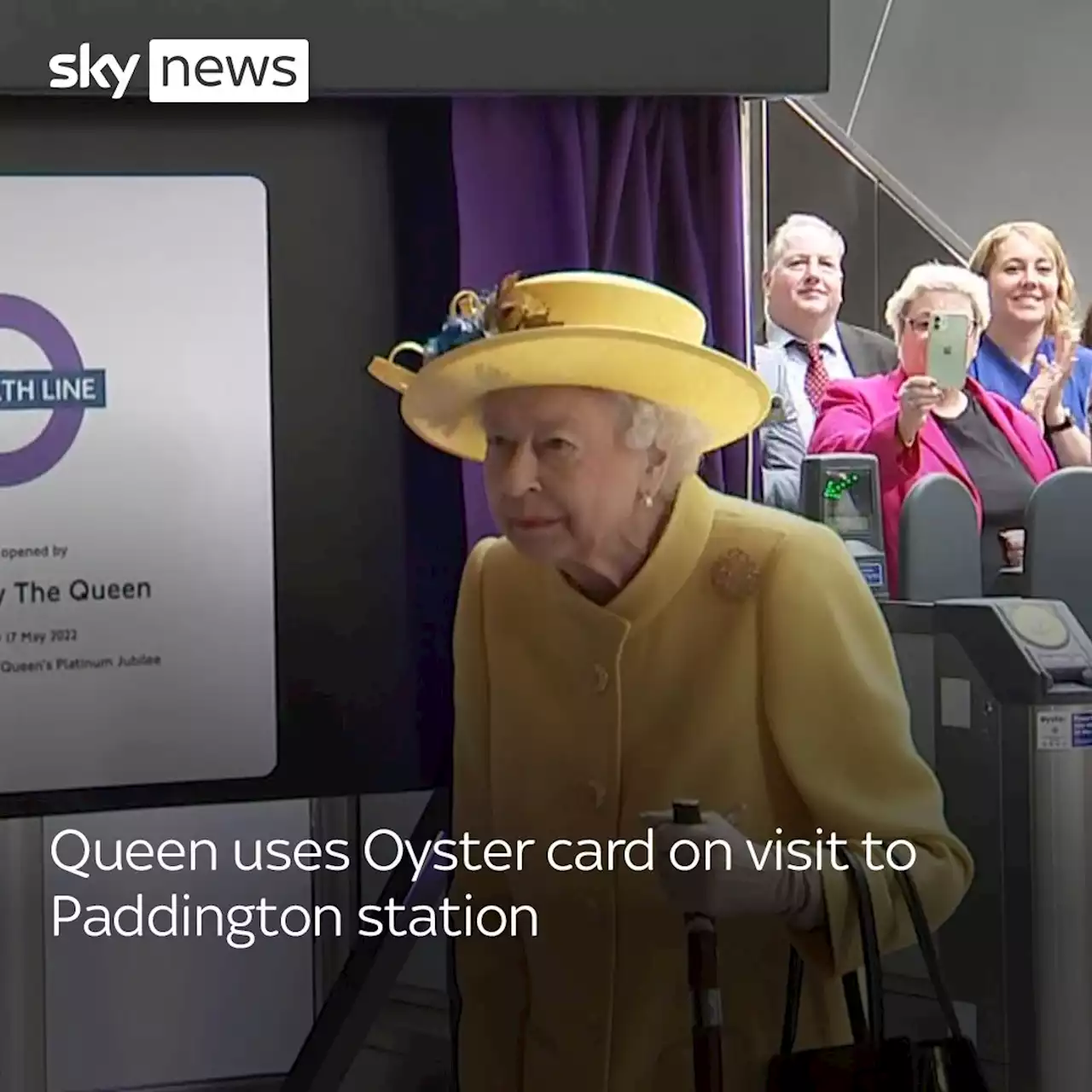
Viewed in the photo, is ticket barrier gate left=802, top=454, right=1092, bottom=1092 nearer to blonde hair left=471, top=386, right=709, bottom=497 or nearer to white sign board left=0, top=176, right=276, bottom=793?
blonde hair left=471, top=386, right=709, bottom=497

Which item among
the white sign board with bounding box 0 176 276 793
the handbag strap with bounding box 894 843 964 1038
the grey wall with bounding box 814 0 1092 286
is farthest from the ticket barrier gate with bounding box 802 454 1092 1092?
the white sign board with bounding box 0 176 276 793

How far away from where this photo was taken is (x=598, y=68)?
119 cm

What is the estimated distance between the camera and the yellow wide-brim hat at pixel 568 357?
3.70 feet

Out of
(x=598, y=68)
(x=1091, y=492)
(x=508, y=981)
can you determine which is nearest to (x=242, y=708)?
(x=508, y=981)

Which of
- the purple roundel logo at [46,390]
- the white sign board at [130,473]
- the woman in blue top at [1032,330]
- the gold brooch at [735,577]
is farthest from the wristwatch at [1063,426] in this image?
the purple roundel logo at [46,390]

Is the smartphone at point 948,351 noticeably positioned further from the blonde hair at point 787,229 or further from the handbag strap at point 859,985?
the handbag strap at point 859,985

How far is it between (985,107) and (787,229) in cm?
21

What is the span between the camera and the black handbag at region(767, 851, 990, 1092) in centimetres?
113

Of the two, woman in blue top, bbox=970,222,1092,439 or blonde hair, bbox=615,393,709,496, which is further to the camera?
woman in blue top, bbox=970,222,1092,439

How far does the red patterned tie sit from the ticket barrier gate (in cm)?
12

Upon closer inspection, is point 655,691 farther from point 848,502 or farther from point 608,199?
point 608,199

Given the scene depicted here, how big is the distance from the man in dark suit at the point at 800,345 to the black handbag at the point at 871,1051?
11.8 inches

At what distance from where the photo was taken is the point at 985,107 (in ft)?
4.30

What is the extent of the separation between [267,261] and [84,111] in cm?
16
